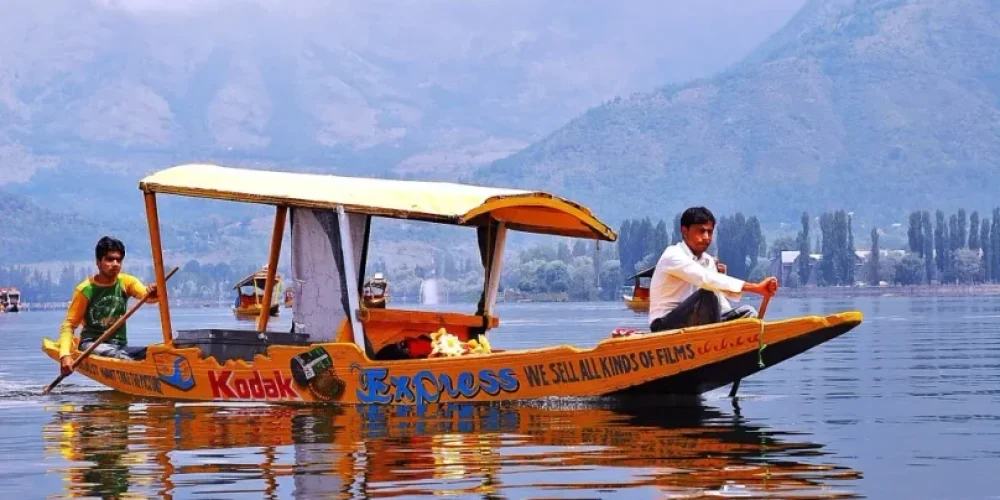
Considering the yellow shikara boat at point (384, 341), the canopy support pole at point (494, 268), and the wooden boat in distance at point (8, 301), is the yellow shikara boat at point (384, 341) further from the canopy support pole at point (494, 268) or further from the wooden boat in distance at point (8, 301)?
the wooden boat in distance at point (8, 301)

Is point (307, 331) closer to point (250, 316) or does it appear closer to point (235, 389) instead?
point (235, 389)

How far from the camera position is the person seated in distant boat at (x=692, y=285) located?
59.9 feet

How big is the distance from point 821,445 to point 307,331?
290 inches

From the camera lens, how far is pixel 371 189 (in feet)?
68.6

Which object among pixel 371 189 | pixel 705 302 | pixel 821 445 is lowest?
pixel 821 445

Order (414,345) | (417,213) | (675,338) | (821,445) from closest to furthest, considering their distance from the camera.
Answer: (821,445)
(675,338)
(417,213)
(414,345)

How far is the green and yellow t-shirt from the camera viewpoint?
75.2ft

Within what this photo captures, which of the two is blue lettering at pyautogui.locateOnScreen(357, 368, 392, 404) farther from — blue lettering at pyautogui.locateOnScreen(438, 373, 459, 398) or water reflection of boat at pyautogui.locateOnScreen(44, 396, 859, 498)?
blue lettering at pyautogui.locateOnScreen(438, 373, 459, 398)

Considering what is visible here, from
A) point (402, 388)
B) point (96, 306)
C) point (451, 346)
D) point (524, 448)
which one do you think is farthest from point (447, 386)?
point (96, 306)

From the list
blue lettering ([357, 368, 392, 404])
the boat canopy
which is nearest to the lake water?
blue lettering ([357, 368, 392, 404])

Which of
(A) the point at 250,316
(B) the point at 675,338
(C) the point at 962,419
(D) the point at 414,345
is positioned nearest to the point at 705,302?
(B) the point at 675,338

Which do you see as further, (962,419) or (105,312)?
(105,312)

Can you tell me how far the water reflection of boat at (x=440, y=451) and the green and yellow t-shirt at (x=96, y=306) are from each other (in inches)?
91.3

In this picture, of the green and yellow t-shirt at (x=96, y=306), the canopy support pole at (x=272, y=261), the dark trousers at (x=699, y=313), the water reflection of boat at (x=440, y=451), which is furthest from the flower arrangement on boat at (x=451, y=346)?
the green and yellow t-shirt at (x=96, y=306)
